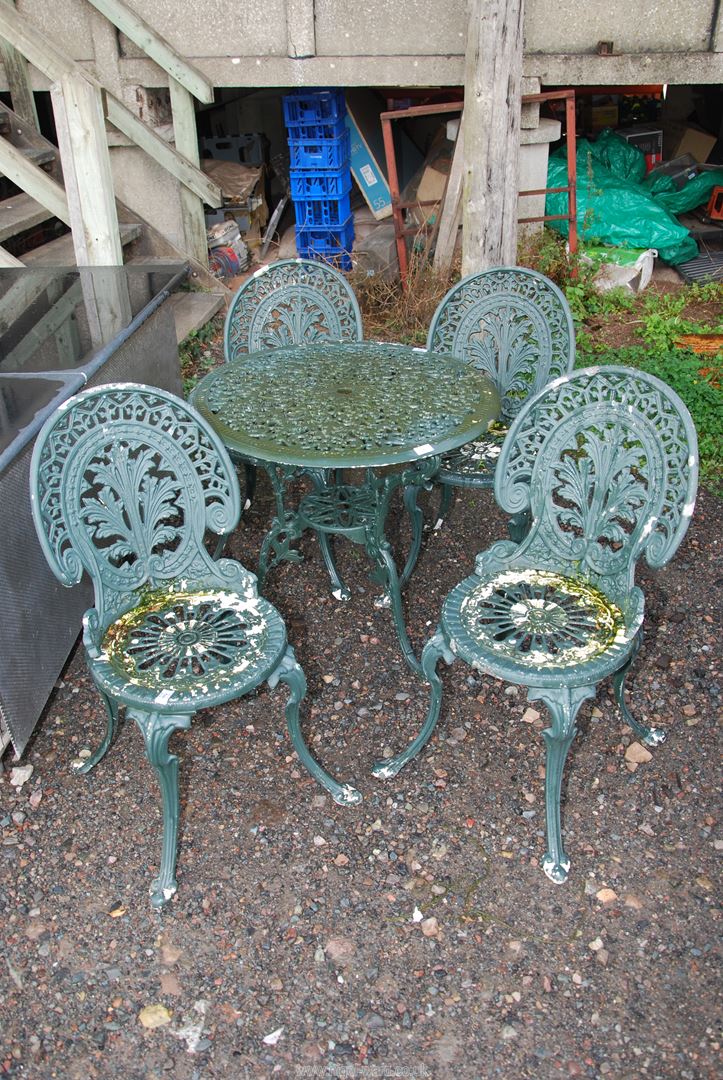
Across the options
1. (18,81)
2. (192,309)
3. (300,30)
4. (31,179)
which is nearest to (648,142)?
(300,30)

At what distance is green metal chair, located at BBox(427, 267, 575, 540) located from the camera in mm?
3447

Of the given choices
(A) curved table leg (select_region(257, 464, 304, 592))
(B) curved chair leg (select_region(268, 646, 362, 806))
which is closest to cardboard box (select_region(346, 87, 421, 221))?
(A) curved table leg (select_region(257, 464, 304, 592))

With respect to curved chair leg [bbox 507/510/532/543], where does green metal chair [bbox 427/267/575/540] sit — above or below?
above

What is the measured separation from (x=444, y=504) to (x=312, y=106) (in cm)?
383

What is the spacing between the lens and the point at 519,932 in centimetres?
227

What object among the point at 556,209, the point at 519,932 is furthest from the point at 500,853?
the point at 556,209

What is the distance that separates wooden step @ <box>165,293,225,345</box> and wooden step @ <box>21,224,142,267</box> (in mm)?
528

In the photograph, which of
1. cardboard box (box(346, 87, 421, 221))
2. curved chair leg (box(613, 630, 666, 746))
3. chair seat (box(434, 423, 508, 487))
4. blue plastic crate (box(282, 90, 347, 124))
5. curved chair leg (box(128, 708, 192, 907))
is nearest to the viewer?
curved chair leg (box(128, 708, 192, 907))

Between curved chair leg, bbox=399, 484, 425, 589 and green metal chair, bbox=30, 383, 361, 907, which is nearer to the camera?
green metal chair, bbox=30, 383, 361, 907

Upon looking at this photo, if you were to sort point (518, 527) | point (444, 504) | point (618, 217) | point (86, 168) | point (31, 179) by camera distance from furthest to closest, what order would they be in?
point (618, 217) → point (31, 179) → point (86, 168) → point (444, 504) → point (518, 527)

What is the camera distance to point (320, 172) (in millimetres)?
6344

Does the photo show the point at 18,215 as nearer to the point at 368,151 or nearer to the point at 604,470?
the point at 368,151

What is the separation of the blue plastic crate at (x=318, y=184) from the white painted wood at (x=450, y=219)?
821 mm

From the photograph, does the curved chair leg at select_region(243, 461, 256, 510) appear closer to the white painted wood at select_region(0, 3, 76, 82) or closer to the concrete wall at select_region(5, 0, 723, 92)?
the white painted wood at select_region(0, 3, 76, 82)
